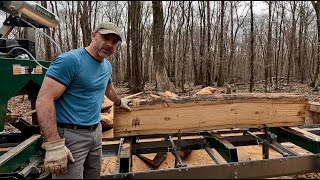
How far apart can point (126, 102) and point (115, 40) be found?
35.6 inches

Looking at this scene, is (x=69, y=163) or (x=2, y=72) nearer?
(x=69, y=163)

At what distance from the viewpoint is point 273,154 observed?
539 centimetres

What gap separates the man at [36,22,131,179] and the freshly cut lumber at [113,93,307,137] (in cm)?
59

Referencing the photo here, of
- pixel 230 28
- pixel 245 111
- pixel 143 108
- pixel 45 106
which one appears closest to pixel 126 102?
pixel 143 108

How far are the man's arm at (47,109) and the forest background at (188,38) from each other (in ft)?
1.96

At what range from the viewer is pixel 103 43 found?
2582 millimetres

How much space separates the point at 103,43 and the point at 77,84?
432 mm

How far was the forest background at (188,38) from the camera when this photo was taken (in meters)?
8.12

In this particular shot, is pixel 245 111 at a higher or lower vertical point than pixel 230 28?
lower

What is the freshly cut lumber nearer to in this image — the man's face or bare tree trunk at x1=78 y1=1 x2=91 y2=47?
the man's face

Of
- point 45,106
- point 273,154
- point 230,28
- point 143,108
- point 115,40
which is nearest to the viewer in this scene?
point 45,106

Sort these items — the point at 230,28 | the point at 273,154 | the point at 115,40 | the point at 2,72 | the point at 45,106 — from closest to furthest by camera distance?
the point at 45,106, the point at 115,40, the point at 2,72, the point at 273,154, the point at 230,28

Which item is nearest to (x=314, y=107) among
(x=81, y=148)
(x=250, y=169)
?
(x=250, y=169)

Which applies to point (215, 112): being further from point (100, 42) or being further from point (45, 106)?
point (45, 106)
